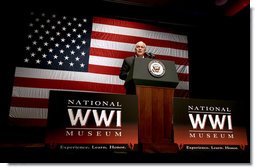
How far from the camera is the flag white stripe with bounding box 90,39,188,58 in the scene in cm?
333

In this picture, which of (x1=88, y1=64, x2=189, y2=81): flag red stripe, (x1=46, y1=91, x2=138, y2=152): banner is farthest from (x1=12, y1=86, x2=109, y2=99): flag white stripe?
(x1=46, y1=91, x2=138, y2=152): banner

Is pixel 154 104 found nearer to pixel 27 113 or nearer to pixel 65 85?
pixel 65 85

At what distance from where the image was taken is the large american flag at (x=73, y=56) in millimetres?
2947

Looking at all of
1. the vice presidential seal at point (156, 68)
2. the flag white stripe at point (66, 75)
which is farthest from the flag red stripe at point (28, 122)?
the vice presidential seal at point (156, 68)

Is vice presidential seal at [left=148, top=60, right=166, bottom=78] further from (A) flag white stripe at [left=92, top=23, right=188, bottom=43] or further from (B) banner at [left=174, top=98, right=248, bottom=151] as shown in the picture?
(A) flag white stripe at [left=92, top=23, right=188, bottom=43]

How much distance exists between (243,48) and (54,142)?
2573 millimetres

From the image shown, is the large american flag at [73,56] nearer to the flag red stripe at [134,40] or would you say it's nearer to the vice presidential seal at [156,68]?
the flag red stripe at [134,40]

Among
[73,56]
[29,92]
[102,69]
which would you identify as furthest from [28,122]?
[102,69]

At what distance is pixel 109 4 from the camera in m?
3.50

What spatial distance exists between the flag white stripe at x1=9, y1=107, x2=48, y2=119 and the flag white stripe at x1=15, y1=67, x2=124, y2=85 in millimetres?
409

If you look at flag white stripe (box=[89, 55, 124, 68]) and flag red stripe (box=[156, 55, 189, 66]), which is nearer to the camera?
flag white stripe (box=[89, 55, 124, 68])

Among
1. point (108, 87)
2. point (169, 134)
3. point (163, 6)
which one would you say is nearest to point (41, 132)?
point (108, 87)

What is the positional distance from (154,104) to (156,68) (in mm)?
253

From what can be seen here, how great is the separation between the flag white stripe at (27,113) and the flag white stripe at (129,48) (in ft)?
3.62
